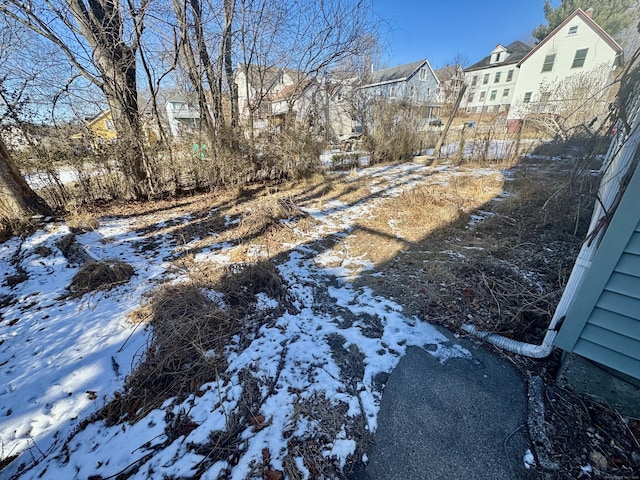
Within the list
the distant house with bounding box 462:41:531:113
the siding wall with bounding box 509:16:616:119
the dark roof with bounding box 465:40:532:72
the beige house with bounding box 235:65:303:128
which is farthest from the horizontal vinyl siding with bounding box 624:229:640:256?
Answer: the dark roof with bounding box 465:40:532:72

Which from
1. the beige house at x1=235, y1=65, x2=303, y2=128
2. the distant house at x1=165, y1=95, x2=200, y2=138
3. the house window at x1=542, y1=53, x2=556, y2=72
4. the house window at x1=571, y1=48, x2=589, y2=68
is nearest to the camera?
the distant house at x1=165, y1=95, x2=200, y2=138

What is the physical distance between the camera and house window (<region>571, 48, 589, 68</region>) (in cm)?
1583

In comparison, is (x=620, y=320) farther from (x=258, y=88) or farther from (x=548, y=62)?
(x=548, y=62)

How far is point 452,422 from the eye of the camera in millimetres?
1444

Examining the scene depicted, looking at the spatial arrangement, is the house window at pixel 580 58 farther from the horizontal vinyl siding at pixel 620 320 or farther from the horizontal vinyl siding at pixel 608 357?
the horizontal vinyl siding at pixel 608 357

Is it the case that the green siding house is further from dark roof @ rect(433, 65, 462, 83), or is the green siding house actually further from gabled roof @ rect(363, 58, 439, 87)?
dark roof @ rect(433, 65, 462, 83)

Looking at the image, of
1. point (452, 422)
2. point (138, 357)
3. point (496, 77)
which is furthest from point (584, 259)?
point (496, 77)

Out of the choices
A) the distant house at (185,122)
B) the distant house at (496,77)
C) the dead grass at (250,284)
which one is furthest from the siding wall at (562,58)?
the dead grass at (250,284)

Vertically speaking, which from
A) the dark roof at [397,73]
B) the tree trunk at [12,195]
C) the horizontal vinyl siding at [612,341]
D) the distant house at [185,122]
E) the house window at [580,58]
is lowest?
the horizontal vinyl siding at [612,341]

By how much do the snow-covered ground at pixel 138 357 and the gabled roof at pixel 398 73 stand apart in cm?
2178

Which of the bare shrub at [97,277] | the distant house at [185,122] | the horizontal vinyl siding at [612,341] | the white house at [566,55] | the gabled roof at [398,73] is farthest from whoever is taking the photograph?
the gabled roof at [398,73]

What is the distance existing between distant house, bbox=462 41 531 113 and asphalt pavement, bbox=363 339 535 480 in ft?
82.5

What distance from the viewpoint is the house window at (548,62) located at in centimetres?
1693

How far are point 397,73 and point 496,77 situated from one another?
371 inches
